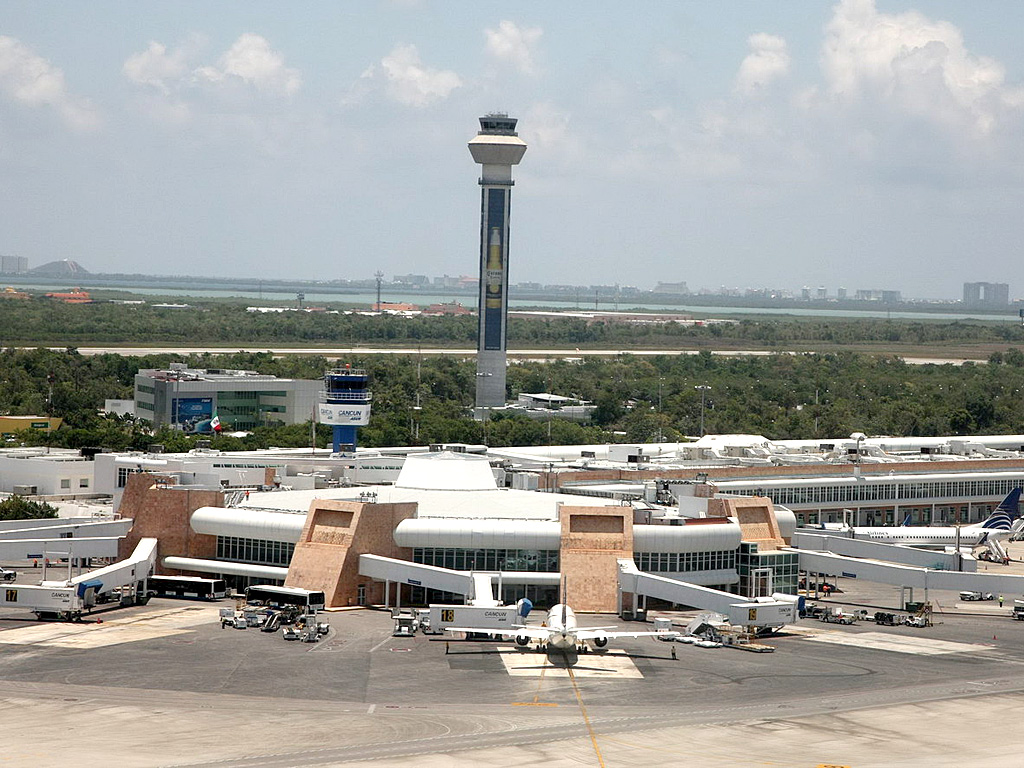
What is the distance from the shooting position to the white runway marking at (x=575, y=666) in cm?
8769

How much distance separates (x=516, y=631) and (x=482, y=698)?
12519 millimetres

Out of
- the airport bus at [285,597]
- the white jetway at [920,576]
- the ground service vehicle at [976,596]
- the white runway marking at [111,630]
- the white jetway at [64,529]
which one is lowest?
the ground service vehicle at [976,596]

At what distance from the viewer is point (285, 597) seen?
105 m

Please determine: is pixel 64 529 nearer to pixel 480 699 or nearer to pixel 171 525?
pixel 171 525

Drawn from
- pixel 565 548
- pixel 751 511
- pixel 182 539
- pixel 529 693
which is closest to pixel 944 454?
pixel 751 511

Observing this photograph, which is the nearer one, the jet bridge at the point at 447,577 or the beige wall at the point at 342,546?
the jet bridge at the point at 447,577

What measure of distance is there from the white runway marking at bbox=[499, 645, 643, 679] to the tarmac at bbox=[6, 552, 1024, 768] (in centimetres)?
19

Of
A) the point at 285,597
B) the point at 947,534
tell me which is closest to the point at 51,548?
the point at 285,597

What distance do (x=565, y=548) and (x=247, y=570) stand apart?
21891 mm

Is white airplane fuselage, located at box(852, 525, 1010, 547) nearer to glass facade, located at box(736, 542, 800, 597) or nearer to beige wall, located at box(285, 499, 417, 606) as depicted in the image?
glass facade, located at box(736, 542, 800, 597)

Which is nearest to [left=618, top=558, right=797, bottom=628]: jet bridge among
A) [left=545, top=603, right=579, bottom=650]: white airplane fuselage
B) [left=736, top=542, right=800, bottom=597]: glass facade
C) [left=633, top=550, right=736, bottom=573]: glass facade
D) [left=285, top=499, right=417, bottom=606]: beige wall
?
[left=633, top=550, right=736, bottom=573]: glass facade

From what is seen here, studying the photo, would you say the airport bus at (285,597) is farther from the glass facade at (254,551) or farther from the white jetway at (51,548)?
the white jetway at (51,548)

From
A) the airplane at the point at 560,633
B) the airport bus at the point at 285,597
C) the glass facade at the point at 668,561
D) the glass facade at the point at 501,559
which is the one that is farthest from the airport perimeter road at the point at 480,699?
the glass facade at the point at 668,561

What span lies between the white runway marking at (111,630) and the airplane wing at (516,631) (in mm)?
16934
